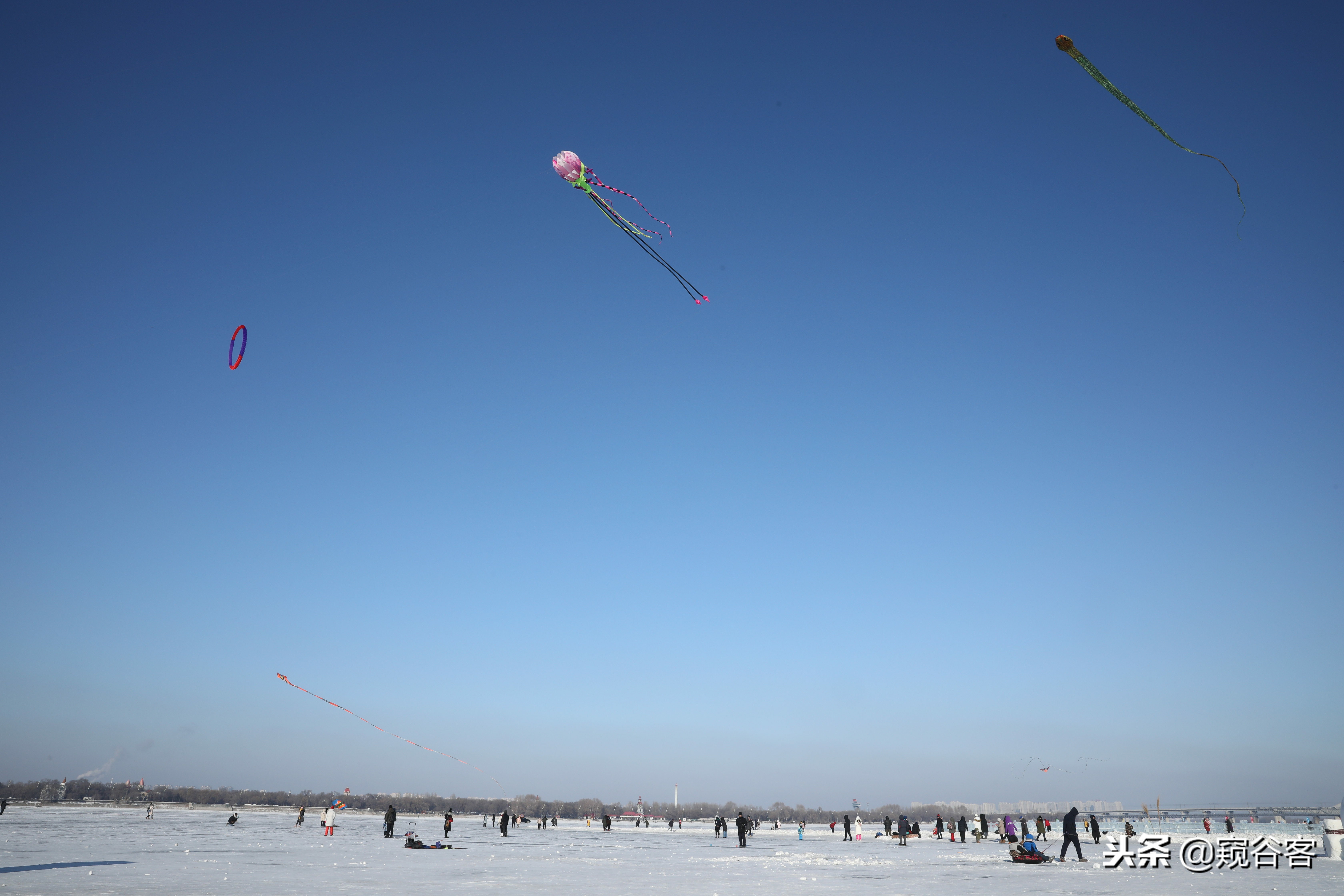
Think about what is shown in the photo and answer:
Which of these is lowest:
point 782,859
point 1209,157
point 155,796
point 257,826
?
point 155,796

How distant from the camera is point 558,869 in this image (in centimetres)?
1980

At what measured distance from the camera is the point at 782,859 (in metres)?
24.6

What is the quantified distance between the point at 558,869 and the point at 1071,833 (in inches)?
575

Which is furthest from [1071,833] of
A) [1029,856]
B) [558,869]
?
[558,869]

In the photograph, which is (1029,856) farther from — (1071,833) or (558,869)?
(558,869)

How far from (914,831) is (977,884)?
25.3m

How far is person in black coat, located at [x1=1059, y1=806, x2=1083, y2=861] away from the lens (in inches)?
851

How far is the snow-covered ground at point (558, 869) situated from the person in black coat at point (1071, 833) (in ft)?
1.55

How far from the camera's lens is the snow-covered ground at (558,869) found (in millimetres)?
14594

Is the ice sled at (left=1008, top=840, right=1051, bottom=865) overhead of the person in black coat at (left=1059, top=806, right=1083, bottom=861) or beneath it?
beneath

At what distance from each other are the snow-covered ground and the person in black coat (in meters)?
0.47

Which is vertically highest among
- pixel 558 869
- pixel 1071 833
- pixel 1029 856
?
pixel 1071 833

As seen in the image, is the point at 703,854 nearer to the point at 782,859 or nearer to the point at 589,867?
the point at 782,859

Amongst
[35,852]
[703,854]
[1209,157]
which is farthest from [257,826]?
[1209,157]
